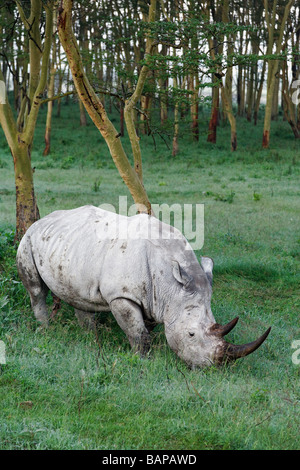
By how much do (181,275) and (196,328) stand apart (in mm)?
501

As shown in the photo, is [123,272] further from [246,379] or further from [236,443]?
[236,443]

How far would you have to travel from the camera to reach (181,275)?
499 cm

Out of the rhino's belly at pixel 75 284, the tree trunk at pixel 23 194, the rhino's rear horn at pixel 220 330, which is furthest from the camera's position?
the tree trunk at pixel 23 194

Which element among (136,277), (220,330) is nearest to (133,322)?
(136,277)

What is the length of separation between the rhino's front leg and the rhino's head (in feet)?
0.87

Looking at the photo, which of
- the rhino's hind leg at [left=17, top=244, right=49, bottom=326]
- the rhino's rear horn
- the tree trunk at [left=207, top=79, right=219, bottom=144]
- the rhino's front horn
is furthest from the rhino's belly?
the tree trunk at [left=207, top=79, right=219, bottom=144]

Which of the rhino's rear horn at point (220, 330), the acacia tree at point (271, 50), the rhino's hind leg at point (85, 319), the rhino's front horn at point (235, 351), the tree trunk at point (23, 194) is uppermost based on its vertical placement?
the acacia tree at point (271, 50)

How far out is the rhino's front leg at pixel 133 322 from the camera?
5082 millimetres

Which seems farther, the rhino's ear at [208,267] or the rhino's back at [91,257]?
the rhino's ear at [208,267]

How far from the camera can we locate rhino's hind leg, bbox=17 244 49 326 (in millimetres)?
5895

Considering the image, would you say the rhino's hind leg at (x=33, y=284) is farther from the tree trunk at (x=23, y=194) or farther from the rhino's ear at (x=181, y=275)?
the tree trunk at (x=23, y=194)

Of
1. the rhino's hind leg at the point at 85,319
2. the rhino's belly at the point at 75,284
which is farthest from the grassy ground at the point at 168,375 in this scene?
the rhino's belly at the point at 75,284

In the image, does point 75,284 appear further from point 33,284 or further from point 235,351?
point 235,351

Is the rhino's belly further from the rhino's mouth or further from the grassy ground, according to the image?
the rhino's mouth
